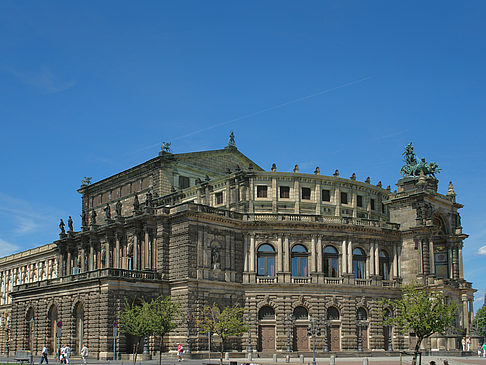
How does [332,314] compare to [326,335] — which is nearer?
[326,335]

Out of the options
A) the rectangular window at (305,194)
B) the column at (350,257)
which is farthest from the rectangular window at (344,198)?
the column at (350,257)

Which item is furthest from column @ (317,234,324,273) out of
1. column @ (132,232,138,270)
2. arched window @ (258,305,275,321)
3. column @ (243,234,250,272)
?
column @ (132,232,138,270)

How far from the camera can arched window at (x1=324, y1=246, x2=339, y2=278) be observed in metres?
76.9

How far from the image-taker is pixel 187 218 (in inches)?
2795

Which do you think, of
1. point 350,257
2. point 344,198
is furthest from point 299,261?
point 344,198

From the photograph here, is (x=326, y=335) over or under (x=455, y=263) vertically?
under

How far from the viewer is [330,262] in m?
77.2

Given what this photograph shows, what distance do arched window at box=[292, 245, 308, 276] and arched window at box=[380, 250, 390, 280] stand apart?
10806mm

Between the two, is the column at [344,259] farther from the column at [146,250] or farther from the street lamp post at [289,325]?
the column at [146,250]

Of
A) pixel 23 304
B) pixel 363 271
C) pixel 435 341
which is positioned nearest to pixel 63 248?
pixel 23 304

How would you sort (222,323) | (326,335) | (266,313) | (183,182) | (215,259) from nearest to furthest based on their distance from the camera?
(222,323) < (215,259) < (326,335) < (266,313) < (183,182)

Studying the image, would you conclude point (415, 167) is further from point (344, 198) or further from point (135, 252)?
point (135, 252)

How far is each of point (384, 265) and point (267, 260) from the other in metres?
15.8

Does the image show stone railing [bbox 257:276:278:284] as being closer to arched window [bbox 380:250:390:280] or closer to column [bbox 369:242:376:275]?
column [bbox 369:242:376:275]
